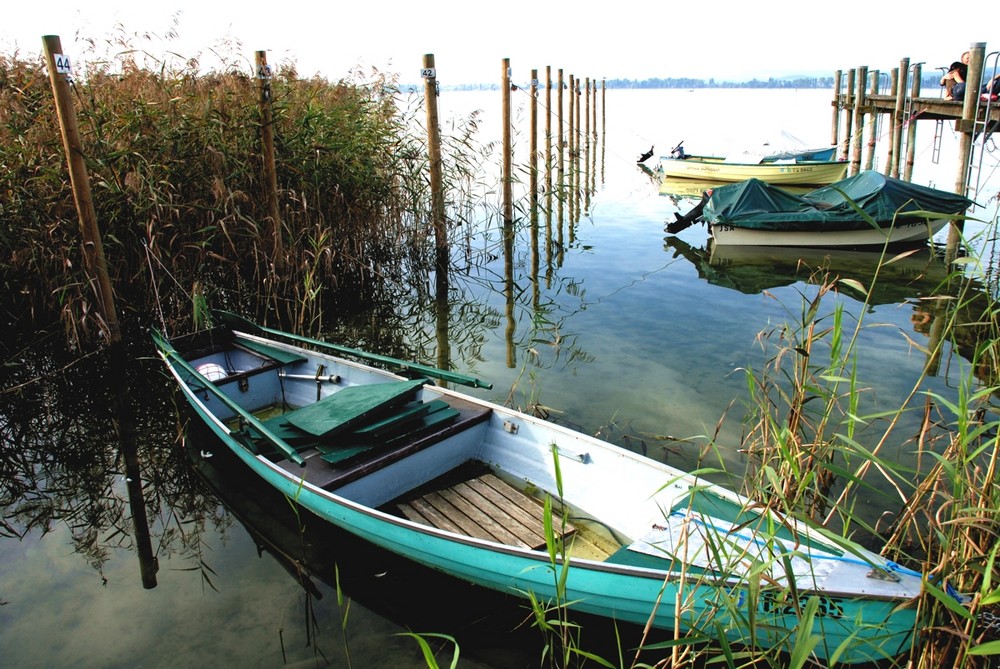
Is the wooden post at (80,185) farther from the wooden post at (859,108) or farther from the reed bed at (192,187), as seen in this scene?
the wooden post at (859,108)

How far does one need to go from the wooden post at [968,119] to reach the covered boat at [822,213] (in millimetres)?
498

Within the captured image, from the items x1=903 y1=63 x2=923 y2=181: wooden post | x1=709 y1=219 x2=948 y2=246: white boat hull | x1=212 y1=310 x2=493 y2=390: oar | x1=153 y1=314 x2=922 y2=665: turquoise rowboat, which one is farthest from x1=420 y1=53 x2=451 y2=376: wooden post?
x1=903 y1=63 x2=923 y2=181: wooden post

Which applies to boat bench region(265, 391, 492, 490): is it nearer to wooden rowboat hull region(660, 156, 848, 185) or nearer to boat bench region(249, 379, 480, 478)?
boat bench region(249, 379, 480, 478)

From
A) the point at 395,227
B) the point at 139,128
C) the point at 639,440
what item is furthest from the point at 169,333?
the point at 639,440

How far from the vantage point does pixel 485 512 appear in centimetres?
505

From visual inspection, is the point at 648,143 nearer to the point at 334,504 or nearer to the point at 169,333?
the point at 169,333

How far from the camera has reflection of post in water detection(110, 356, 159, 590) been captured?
17.0 ft

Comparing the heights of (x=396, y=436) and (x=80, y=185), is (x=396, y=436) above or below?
below

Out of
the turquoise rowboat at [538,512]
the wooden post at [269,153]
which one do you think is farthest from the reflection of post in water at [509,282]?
the wooden post at [269,153]

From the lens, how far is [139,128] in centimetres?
820

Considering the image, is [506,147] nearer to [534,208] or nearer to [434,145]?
[534,208]

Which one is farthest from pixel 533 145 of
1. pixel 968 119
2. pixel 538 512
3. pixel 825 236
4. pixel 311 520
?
pixel 538 512

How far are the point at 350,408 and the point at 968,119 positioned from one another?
38.1ft

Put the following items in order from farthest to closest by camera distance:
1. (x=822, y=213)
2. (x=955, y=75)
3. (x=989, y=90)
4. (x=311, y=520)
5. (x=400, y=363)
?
(x=955, y=75) → (x=822, y=213) → (x=989, y=90) → (x=400, y=363) → (x=311, y=520)
